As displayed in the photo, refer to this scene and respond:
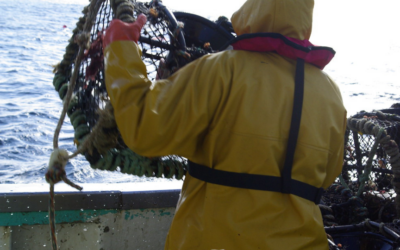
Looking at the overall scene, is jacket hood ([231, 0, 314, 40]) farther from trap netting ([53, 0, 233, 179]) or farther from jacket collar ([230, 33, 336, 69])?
trap netting ([53, 0, 233, 179])

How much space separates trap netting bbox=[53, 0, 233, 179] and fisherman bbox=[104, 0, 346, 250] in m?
0.24

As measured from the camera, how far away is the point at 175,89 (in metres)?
1.58

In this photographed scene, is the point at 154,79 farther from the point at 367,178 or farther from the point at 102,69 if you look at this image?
the point at 367,178

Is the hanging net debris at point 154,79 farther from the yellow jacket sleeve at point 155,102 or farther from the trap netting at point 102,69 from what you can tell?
the yellow jacket sleeve at point 155,102

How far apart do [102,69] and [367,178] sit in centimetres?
240

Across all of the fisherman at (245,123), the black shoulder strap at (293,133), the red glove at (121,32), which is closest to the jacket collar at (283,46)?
the fisherman at (245,123)

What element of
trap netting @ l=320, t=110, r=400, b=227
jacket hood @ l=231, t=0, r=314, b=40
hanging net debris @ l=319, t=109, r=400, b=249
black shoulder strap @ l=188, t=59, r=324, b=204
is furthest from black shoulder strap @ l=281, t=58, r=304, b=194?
trap netting @ l=320, t=110, r=400, b=227

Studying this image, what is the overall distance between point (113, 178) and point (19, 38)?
1574cm

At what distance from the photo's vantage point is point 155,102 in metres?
1.54

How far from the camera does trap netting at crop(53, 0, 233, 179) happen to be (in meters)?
1.81

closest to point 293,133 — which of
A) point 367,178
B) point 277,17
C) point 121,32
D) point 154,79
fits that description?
point 277,17

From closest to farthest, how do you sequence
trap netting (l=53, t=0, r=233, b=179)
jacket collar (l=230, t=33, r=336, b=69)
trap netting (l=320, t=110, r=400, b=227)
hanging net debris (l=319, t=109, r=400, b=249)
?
1. jacket collar (l=230, t=33, r=336, b=69)
2. trap netting (l=53, t=0, r=233, b=179)
3. hanging net debris (l=319, t=109, r=400, b=249)
4. trap netting (l=320, t=110, r=400, b=227)

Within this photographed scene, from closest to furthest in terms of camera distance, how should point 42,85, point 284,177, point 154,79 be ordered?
1. point 284,177
2. point 154,79
3. point 42,85

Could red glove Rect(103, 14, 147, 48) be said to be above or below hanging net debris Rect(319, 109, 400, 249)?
above
